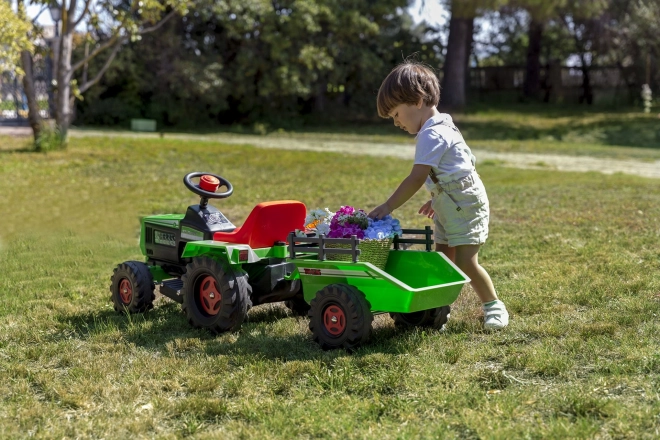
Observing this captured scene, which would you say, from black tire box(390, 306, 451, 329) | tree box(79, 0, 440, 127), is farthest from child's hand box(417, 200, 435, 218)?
tree box(79, 0, 440, 127)

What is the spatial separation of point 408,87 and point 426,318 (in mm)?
1437

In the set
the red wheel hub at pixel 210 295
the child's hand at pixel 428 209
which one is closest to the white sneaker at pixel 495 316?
the child's hand at pixel 428 209

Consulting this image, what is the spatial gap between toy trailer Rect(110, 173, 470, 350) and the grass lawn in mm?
154

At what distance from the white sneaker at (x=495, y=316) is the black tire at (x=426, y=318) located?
0.82 ft

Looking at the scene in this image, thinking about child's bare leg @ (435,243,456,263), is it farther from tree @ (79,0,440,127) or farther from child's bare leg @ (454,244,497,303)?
tree @ (79,0,440,127)

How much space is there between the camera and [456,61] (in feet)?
92.2

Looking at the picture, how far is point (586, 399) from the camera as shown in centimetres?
367

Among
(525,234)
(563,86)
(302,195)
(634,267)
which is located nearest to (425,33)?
(563,86)

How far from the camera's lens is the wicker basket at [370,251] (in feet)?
16.0

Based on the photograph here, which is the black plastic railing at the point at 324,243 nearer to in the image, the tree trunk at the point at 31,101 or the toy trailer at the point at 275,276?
the toy trailer at the point at 275,276

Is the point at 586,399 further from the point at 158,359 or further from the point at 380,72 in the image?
the point at 380,72

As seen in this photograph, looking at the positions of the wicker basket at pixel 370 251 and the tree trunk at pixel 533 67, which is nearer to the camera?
the wicker basket at pixel 370 251

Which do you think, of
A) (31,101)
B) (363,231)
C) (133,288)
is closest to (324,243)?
(363,231)

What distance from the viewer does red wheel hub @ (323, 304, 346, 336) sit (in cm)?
473
